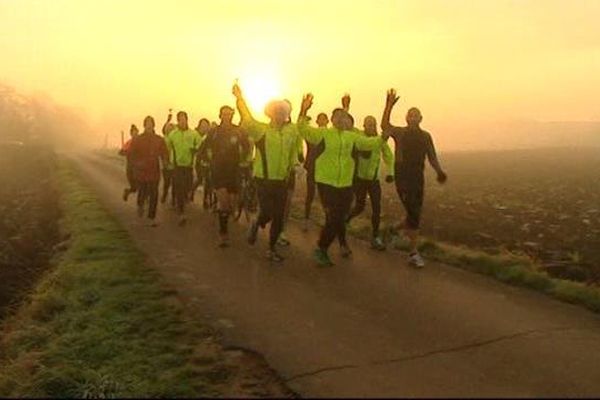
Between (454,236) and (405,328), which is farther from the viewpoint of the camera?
(454,236)

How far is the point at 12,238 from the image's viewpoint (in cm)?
1819

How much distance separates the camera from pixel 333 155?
11.5 metres

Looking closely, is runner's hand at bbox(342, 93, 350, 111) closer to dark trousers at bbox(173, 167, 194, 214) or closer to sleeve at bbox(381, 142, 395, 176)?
sleeve at bbox(381, 142, 395, 176)

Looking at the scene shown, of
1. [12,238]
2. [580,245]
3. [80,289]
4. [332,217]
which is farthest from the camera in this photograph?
[12,238]

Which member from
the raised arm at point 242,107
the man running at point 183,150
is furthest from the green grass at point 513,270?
the man running at point 183,150

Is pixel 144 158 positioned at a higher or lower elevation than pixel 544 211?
higher

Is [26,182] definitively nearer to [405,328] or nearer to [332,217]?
[332,217]

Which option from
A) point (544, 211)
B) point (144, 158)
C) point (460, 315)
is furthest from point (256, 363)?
point (544, 211)

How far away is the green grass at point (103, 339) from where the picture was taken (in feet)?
22.0

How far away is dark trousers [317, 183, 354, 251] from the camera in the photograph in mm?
11445

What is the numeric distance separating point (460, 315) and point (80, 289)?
17.7ft

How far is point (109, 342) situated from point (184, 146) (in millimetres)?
10998

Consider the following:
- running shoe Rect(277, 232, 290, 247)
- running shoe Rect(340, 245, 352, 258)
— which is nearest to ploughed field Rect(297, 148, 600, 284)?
running shoe Rect(340, 245, 352, 258)

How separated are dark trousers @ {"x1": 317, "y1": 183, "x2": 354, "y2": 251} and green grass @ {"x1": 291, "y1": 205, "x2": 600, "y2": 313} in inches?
80.2
